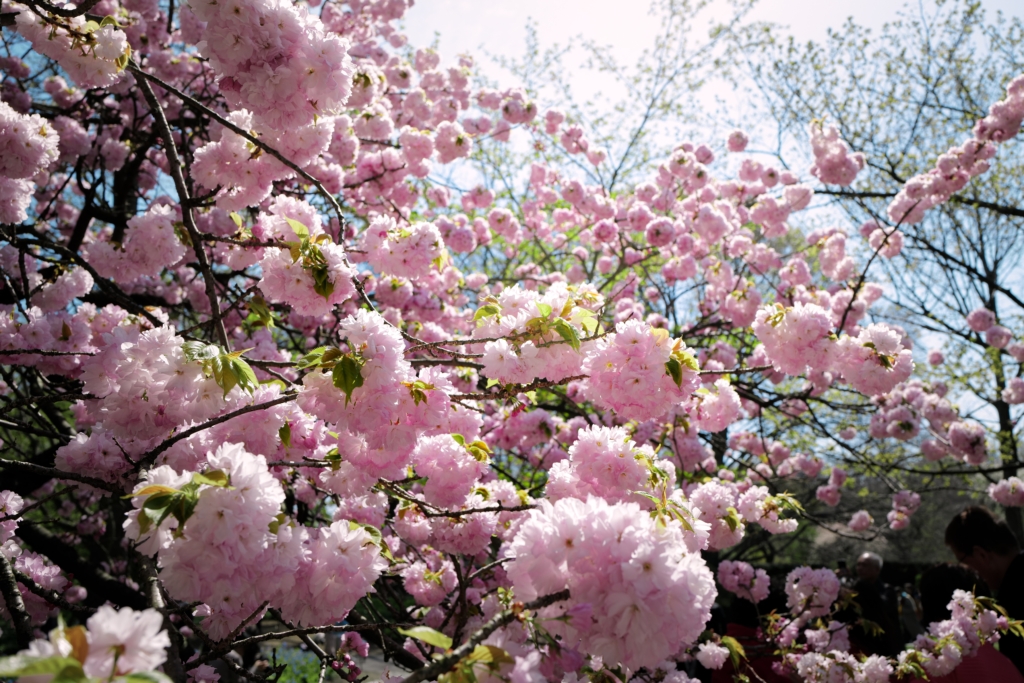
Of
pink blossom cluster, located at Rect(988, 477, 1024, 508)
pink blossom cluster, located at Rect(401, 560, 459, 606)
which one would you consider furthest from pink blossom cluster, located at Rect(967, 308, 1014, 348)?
pink blossom cluster, located at Rect(401, 560, 459, 606)

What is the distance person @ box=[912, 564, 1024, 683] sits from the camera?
113 inches

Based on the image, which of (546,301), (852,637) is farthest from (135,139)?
(852,637)

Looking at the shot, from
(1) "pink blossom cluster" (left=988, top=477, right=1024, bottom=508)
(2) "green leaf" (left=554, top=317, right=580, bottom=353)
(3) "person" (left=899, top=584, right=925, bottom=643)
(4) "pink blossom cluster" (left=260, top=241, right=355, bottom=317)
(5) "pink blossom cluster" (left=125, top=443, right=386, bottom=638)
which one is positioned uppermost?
(1) "pink blossom cluster" (left=988, top=477, right=1024, bottom=508)

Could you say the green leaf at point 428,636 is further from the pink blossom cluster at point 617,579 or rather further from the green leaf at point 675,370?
the green leaf at point 675,370

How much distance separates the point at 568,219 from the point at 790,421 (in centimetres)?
534

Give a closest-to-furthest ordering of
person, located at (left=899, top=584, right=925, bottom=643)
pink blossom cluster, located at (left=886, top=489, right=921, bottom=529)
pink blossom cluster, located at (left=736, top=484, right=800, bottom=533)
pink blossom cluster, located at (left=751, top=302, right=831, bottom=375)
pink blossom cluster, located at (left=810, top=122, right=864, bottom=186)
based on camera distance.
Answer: pink blossom cluster, located at (left=751, top=302, right=831, bottom=375), pink blossom cluster, located at (left=736, top=484, right=800, bottom=533), person, located at (left=899, top=584, right=925, bottom=643), pink blossom cluster, located at (left=810, top=122, right=864, bottom=186), pink blossom cluster, located at (left=886, top=489, right=921, bottom=529)

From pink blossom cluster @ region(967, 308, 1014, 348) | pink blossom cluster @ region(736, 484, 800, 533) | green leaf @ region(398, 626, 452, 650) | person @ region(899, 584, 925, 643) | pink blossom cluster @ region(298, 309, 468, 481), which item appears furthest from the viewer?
pink blossom cluster @ region(967, 308, 1014, 348)

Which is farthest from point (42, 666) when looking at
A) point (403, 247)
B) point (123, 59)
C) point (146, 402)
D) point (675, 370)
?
point (123, 59)

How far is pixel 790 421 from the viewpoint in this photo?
10.1 metres

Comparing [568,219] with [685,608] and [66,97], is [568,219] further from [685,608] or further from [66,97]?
[685,608]

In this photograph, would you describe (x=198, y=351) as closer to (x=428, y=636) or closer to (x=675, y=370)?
(x=428, y=636)

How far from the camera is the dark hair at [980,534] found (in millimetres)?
3445

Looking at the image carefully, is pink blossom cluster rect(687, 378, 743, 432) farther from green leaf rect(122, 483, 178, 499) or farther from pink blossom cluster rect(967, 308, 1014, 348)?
pink blossom cluster rect(967, 308, 1014, 348)

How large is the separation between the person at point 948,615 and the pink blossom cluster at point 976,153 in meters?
2.61
